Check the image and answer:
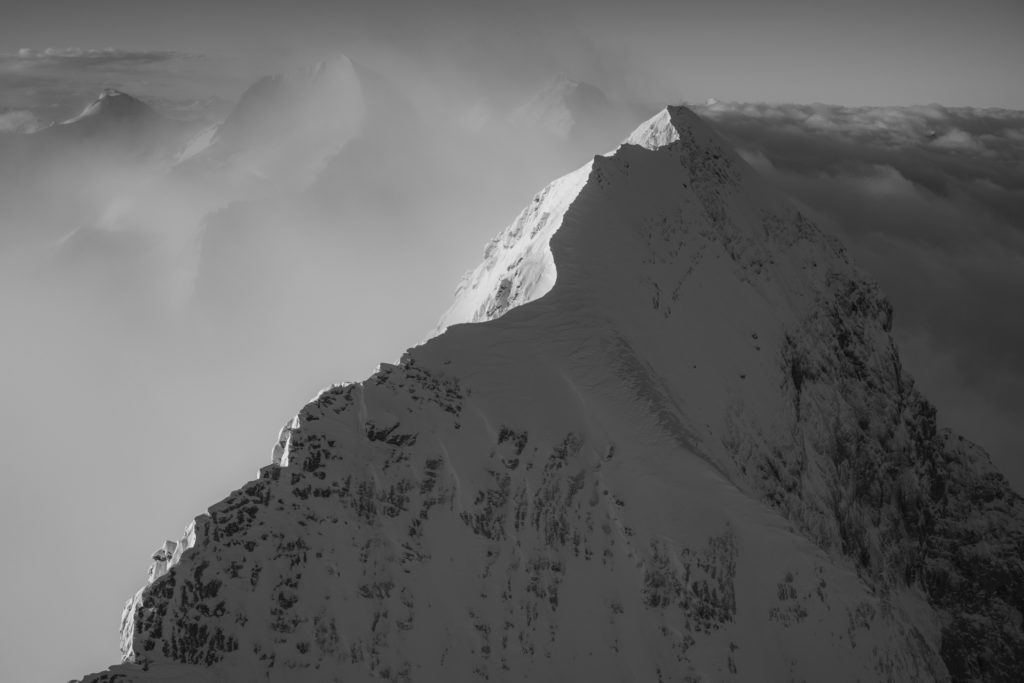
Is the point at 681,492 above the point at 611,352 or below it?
below

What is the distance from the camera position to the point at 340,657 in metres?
56.4

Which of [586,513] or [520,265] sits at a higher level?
[520,265]

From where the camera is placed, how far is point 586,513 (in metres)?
68.4

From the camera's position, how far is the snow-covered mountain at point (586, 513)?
187ft

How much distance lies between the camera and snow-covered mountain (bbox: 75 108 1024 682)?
2244 inches

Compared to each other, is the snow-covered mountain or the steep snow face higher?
the steep snow face

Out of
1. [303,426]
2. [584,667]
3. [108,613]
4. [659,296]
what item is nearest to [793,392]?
[659,296]

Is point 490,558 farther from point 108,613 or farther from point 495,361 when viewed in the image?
point 108,613

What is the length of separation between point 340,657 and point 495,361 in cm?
2631

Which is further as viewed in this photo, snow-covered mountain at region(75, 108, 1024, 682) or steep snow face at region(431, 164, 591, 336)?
steep snow face at region(431, 164, 591, 336)

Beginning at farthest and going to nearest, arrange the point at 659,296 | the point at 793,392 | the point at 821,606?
the point at 793,392 → the point at 659,296 → the point at 821,606

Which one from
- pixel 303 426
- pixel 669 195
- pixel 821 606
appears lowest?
pixel 821 606

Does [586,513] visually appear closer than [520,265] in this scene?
Yes

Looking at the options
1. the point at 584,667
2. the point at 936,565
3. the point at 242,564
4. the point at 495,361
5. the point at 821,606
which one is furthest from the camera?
the point at 936,565
